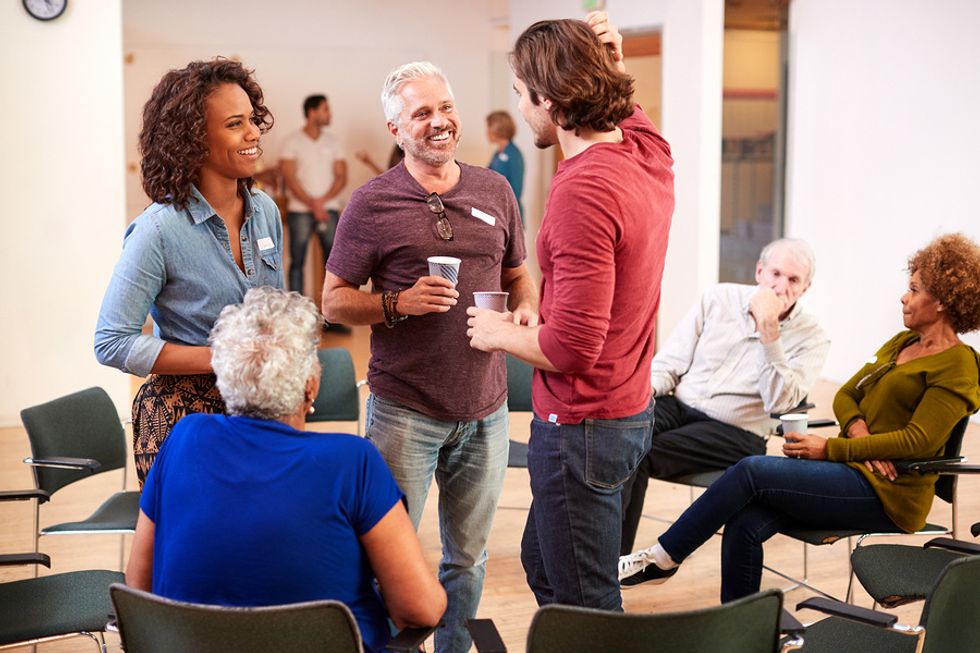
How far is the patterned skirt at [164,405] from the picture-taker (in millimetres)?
2508

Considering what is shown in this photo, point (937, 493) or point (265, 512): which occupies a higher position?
point (265, 512)

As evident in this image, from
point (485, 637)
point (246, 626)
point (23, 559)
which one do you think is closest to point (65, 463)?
point (23, 559)

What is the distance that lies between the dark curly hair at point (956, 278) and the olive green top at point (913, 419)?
10 cm

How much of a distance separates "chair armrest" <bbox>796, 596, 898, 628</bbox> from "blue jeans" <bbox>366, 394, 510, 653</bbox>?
91 centimetres

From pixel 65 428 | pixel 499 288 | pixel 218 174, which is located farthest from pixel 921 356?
pixel 65 428

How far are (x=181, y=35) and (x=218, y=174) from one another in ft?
25.5

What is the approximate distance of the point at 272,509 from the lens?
1.81 meters

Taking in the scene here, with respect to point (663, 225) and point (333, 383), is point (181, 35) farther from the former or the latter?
point (663, 225)

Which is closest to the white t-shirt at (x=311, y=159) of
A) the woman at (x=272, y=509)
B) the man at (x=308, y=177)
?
the man at (x=308, y=177)

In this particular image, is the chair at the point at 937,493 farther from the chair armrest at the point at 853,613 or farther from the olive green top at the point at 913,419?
the chair armrest at the point at 853,613

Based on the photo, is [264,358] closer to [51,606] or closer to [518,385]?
[51,606]

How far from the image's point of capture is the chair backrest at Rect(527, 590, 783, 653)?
1643 mm

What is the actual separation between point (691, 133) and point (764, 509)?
459 cm

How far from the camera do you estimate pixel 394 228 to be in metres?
2.57
